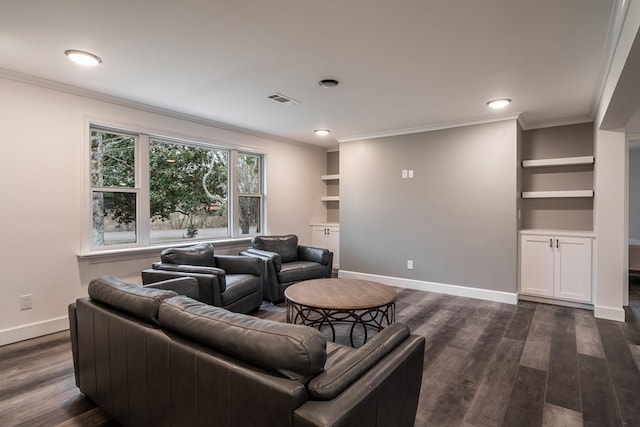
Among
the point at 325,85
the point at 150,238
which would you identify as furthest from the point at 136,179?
the point at 325,85

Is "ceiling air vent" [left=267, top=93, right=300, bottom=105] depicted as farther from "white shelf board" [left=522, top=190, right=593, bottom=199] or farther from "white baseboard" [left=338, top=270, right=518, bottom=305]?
"white shelf board" [left=522, top=190, right=593, bottom=199]

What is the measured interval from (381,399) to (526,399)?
1.52 metres

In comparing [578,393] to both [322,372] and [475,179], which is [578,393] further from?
[475,179]

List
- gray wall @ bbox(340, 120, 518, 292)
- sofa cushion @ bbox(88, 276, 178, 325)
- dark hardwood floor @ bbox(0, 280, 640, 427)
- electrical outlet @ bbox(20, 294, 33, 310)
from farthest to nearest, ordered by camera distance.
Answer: gray wall @ bbox(340, 120, 518, 292) → electrical outlet @ bbox(20, 294, 33, 310) → dark hardwood floor @ bbox(0, 280, 640, 427) → sofa cushion @ bbox(88, 276, 178, 325)

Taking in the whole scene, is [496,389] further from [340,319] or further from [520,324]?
[520,324]

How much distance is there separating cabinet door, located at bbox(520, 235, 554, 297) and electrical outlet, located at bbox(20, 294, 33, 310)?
5.33 meters

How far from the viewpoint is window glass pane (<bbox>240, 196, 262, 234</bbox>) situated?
16.8ft

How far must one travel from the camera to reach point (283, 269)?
418cm

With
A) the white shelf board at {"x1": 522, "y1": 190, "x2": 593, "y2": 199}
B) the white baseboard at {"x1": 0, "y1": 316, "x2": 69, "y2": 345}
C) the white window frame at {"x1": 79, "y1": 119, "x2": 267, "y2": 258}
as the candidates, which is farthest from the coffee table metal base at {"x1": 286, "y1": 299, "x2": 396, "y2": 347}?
the white shelf board at {"x1": 522, "y1": 190, "x2": 593, "y2": 199}

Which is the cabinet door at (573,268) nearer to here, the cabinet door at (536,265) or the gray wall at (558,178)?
the cabinet door at (536,265)

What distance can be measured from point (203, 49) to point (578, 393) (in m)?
3.51

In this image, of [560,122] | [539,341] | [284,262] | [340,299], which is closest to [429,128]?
[560,122]

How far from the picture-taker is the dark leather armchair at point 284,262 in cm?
407

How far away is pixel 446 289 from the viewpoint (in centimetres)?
459
